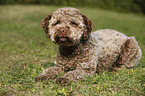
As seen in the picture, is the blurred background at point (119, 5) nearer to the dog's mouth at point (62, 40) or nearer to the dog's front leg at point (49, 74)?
the dog's front leg at point (49, 74)

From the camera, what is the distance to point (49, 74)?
407cm

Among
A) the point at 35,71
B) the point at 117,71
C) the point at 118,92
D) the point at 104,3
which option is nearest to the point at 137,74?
the point at 117,71

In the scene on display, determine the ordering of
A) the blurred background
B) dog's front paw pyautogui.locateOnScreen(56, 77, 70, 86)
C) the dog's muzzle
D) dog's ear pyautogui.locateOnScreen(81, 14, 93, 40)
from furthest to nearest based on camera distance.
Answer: the blurred background, dog's ear pyautogui.locateOnScreen(81, 14, 93, 40), dog's front paw pyautogui.locateOnScreen(56, 77, 70, 86), the dog's muzzle

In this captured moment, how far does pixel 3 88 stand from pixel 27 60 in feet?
6.25

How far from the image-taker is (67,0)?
2872 centimetres

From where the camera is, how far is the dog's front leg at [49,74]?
13.0ft

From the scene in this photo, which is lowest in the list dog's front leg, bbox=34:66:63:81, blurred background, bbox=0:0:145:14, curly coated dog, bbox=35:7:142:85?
dog's front leg, bbox=34:66:63:81

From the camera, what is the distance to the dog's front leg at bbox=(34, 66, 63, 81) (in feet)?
13.0

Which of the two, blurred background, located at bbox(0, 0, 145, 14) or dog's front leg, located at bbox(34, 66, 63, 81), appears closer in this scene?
Result: dog's front leg, located at bbox(34, 66, 63, 81)

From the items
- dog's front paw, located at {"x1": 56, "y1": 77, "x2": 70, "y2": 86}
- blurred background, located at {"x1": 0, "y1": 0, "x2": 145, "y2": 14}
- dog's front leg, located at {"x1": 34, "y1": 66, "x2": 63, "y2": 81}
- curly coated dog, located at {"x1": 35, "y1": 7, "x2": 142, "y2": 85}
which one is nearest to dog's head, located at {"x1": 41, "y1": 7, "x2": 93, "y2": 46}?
curly coated dog, located at {"x1": 35, "y1": 7, "x2": 142, "y2": 85}

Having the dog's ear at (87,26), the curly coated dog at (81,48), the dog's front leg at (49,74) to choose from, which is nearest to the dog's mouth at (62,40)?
the curly coated dog at (81,48)

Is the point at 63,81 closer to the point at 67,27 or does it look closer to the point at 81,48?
the point at 81,48

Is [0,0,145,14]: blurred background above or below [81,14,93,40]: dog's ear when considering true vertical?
above

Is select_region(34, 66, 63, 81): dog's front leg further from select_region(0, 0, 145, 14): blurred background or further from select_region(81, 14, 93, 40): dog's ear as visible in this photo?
select_region(0, 0, 145, 14): blurred background
